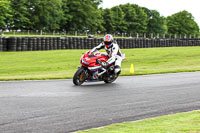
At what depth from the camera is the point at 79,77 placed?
11.6 m

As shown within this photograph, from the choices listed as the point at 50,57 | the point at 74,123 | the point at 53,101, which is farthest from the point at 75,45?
the point at 74,123

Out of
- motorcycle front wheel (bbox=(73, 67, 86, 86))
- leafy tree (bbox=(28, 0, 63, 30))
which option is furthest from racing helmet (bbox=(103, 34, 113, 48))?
leafy tree (bbox=(28, 0, 63, 30))

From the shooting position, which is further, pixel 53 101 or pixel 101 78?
pixel 101 78

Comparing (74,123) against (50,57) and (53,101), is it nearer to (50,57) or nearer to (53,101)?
(53,101)

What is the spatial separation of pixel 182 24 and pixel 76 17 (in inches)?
2543

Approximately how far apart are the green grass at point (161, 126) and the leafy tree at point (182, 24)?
5163 inches

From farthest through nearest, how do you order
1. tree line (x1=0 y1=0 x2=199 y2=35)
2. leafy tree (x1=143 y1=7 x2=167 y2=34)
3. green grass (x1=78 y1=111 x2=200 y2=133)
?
leafy tree (x1=143 y1=7 x2=167 y2=34) < tree line (x1=0 y1=0 x2=199 y2=35) < green grass (x1=78 y1=111 x2=200 y2=133)

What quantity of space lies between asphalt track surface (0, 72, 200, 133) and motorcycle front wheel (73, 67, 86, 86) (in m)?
0.48

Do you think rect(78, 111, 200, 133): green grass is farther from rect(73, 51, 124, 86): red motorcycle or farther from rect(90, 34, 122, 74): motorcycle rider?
rect(90, 34, 122, 74): motorcycle rider

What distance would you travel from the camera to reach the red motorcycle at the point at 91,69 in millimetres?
11523

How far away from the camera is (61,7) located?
274 feet

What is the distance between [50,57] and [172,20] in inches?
4726

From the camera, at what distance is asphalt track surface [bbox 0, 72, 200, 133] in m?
6.17

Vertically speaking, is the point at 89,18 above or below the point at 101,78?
above
